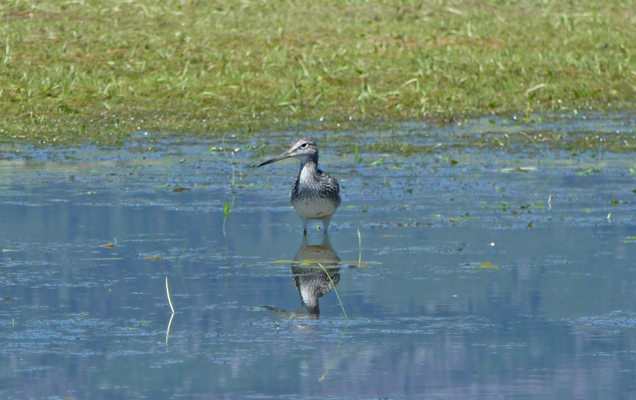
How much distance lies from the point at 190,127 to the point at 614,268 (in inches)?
345

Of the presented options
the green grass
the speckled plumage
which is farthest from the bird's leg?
the green grass

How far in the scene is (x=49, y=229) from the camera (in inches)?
406

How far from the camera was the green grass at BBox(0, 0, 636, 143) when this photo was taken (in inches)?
673

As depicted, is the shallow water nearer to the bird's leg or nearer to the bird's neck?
the bird's leg

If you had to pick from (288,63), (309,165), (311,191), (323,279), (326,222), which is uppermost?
(288,63)

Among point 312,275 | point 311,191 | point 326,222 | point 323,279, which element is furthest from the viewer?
point 326,222

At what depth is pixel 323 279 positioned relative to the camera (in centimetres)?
844

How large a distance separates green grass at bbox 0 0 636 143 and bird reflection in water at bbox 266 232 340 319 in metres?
6.66

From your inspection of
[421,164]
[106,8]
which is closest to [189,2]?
[106,8]

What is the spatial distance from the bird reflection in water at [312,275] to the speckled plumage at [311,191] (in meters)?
0.23

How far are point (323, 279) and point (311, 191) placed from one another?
1.69 meters

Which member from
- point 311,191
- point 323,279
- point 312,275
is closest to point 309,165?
point 311,191

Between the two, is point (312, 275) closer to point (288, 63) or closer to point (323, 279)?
point (323, 279)

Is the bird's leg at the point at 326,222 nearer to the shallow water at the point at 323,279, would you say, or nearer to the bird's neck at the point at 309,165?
the shallow water at the point at 323,279
